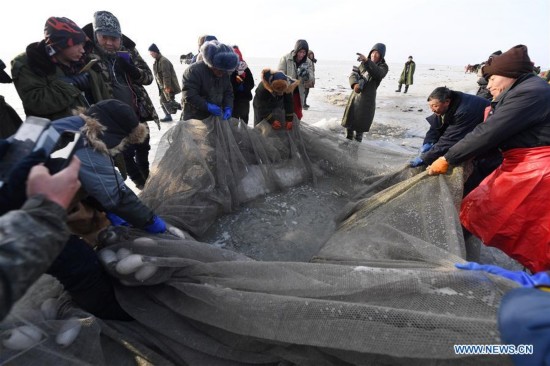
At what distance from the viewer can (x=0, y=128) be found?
2088 mm

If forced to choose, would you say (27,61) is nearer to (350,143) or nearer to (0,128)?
(0,128)

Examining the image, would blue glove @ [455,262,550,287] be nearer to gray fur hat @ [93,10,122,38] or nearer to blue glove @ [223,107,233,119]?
blue glove @ [223,107,233,119]

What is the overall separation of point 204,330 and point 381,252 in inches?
43.7

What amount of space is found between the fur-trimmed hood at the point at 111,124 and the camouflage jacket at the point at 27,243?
735mm

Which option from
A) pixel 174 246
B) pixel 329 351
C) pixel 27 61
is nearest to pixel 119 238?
pixel 174 246

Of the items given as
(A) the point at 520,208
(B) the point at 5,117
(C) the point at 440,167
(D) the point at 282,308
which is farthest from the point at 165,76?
(A) the point at 520,208

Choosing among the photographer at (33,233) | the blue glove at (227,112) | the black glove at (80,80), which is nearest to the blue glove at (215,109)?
the blue glove at (227,112)

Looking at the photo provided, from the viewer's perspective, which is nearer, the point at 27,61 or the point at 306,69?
the point at 27,61

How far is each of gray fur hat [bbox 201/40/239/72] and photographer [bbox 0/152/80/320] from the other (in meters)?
2.50

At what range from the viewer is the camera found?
3.24 ft

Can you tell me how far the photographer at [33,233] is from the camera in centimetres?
68

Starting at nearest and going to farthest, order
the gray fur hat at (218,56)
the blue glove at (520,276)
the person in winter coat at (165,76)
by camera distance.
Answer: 1. the blue glove at (520,276)
2. the gray fur hat at (218,56)
3. the person in winter coat at (165,76)

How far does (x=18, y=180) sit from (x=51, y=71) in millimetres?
1721

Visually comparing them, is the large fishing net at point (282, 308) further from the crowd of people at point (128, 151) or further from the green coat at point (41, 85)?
the green coat at point (41, 85)
